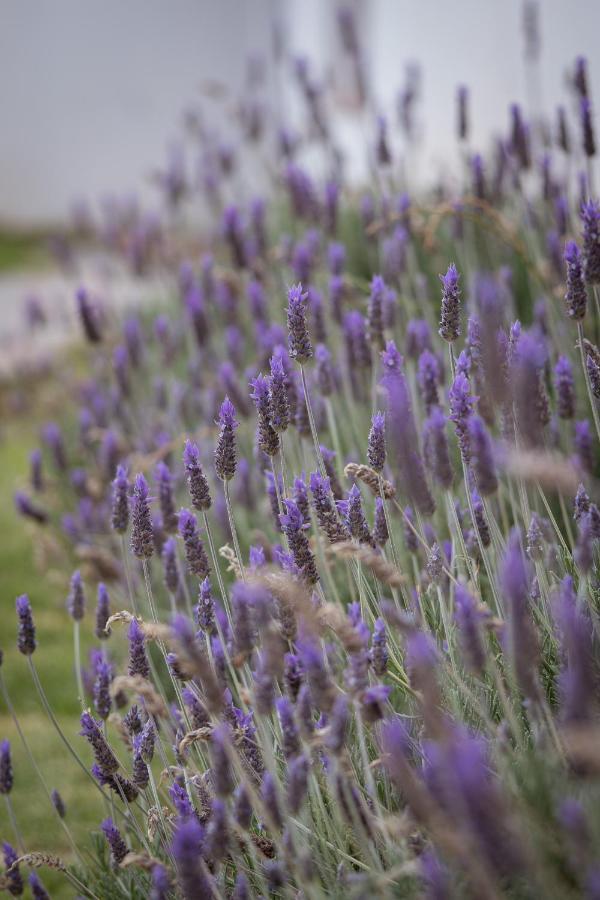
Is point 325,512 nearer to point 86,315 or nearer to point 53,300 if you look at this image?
point 86,315

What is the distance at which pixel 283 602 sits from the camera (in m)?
0.93

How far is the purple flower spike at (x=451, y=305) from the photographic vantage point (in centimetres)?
106

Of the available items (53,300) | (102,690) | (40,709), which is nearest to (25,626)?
Answer: (102,690)

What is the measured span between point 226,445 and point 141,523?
0.15 meters

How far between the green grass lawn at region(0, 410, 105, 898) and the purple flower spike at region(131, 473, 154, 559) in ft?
2.00

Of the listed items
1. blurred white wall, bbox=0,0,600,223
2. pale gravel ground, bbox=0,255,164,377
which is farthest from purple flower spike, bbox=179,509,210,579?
blurred white wall, bbox=0,0,600,223

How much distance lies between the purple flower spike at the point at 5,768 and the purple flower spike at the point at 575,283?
0.94 metres

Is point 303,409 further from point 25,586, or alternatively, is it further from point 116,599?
point 25,586

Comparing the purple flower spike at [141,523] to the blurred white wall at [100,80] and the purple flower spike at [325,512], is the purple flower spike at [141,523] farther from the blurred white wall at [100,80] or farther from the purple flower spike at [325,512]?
the blurred white wall at [100,80]

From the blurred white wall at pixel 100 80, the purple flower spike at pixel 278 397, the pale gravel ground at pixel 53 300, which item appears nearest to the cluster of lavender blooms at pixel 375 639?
the purple flower spike at pixel 278 397

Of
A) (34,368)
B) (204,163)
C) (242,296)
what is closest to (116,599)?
(242,296)

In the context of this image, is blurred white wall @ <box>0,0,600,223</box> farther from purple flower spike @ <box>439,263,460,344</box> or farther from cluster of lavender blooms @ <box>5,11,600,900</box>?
purple flower spike @ <box>439,263,460,344</box>

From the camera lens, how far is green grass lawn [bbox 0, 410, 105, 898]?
1.47 meters

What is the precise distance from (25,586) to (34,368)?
189 cm
